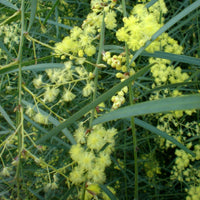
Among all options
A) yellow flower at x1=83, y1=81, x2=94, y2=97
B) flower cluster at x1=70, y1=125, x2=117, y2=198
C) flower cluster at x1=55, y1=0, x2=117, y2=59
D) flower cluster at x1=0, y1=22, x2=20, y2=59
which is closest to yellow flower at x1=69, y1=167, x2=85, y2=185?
flower cluster at x1=70, y1=125, x2=117, y2=198

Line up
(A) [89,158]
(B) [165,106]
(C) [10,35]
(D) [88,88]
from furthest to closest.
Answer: (C) [10,35] < (D) [88,88] < (A) [89,158] < (B) [165,106]

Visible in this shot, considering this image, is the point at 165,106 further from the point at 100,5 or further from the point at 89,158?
the point at 100,5

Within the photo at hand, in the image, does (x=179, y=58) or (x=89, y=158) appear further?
(x=179, y=58)

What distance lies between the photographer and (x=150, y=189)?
1.82 meters

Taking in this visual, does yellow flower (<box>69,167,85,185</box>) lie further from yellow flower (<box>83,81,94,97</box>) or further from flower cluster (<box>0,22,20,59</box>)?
flower cluster (<box>0,22,20,59</box>)

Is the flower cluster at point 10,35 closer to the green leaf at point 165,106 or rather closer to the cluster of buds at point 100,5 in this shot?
the cluster of buds at point 100,5

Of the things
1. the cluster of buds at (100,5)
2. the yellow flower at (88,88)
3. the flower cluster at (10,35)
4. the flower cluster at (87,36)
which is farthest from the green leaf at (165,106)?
the flower cluster at (10,35)

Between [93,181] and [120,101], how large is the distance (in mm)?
352

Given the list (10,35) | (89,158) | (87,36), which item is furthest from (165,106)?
(10,35)

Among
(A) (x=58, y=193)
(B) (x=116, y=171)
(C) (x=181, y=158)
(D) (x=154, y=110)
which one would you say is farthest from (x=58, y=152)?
(D) (x=154, y=110)

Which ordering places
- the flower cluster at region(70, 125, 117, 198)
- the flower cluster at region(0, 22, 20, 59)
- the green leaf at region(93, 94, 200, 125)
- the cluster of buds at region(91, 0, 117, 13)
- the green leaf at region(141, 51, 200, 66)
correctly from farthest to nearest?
the flower cluster at region(0, 22, 20, 59) → the cluster of buds at region(91, 0, 117, 13) → the green leaf at region(141, 51, 200, 66) → the flower cluster at region(70, 125, 117, 198) → the green leaf at region(93, 94, 200, 125)

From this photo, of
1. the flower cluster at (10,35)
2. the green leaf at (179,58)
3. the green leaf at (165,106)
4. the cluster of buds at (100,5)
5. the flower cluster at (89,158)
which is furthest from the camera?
the flower cluster at (10,35)

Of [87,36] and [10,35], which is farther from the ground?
[10,35]

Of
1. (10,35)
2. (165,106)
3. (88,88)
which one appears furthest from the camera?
(10,35)
